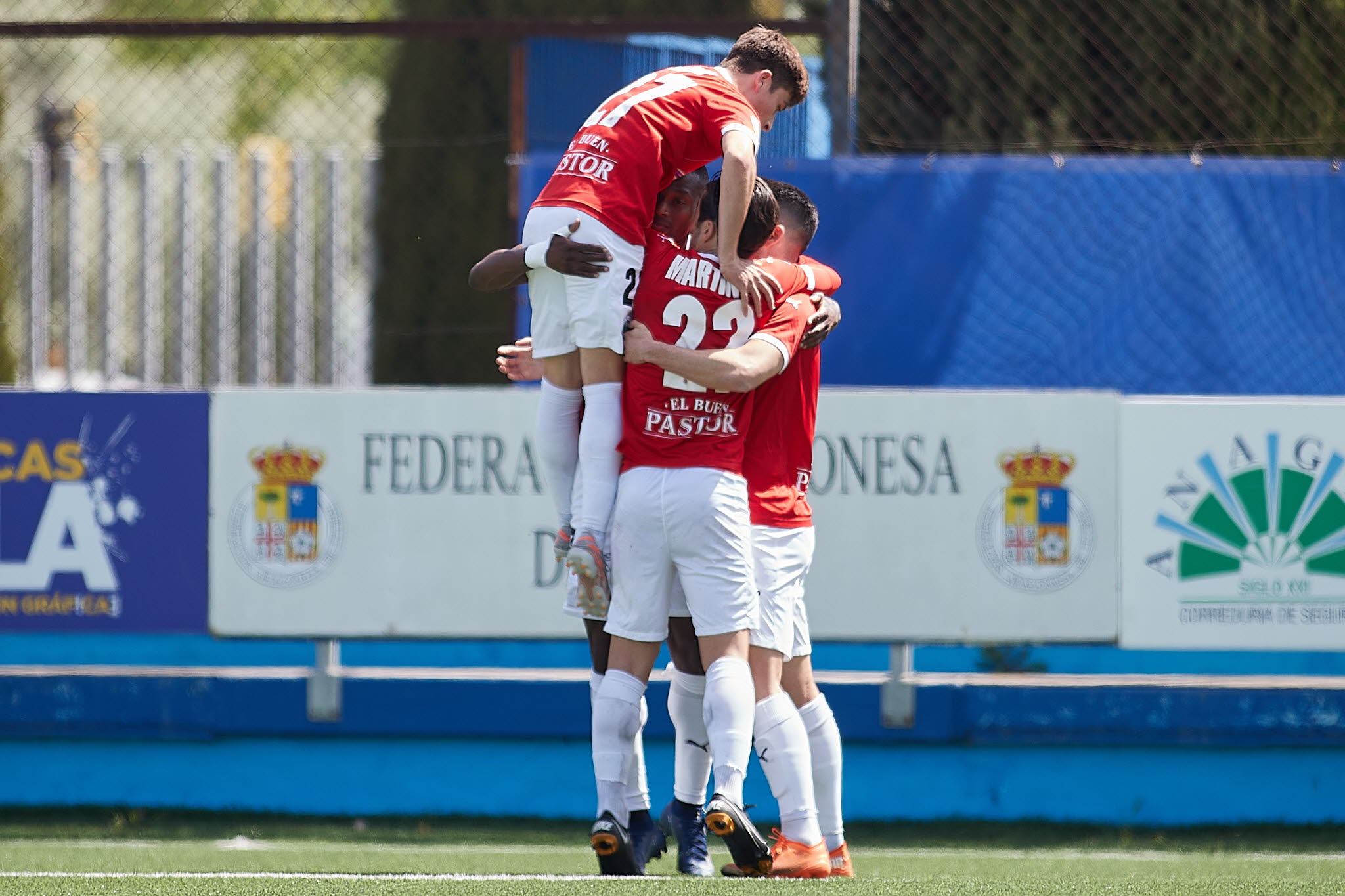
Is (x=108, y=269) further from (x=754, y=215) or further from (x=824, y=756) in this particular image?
(x=824, y=756)

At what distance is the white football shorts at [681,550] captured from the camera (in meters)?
3.64

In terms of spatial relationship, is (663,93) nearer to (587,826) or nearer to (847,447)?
(847,447)

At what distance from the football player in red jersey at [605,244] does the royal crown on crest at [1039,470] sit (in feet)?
6.97

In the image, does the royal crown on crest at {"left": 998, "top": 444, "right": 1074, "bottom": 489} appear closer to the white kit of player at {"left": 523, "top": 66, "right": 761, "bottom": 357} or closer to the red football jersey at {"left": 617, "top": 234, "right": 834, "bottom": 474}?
the red football jersey at {"left": 617, "top": 234, "right": 834, "bottom": 474}

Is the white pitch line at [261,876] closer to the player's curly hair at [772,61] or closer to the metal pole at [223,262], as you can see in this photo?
the player's curly hair at [772,61]

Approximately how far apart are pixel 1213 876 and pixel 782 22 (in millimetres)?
3541

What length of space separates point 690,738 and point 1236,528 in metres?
2.49

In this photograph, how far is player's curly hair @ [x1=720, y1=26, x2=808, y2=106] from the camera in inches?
158

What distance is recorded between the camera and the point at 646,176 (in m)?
3.83

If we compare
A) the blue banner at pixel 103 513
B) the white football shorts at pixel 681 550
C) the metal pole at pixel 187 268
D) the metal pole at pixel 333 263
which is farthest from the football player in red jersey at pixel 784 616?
the metal pole at pixel 187 268

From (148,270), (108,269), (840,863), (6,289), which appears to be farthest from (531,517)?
(6,289)

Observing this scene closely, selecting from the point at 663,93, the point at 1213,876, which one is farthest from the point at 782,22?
the point at 1213,876

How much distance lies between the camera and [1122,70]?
6906 millimetres

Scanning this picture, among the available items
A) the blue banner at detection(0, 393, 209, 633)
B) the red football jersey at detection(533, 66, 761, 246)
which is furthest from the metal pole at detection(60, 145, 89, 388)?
the red football jersey at detection(533, 66, 761, 246)
